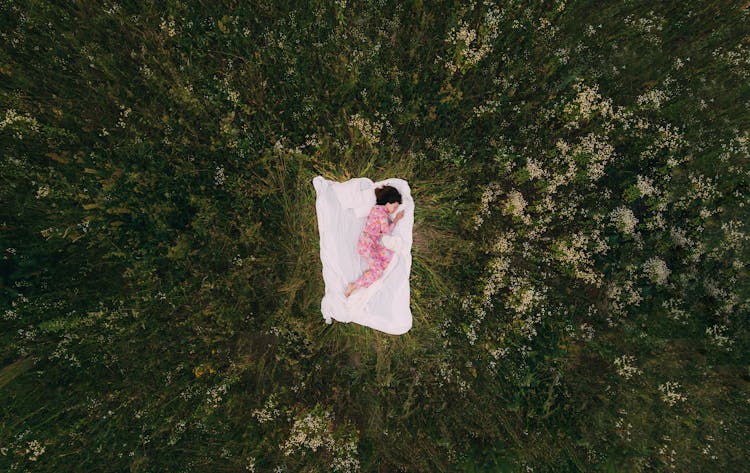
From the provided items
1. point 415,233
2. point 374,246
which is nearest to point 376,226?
point 374,246

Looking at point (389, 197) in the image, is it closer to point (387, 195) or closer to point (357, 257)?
point (387, 195)

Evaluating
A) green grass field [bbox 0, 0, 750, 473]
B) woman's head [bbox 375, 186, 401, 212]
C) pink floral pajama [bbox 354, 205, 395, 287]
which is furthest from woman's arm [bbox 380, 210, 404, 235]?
green grass field [bbox 0, 0, 750, 473]

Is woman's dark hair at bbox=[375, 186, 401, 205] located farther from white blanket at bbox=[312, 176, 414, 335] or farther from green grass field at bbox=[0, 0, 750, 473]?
green grass field at bbox=[0, 0, 750, 473]

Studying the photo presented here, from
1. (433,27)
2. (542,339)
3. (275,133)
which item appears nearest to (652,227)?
(542,339)

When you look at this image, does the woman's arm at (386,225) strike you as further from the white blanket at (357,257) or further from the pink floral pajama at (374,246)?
the white blanket at (357,257)

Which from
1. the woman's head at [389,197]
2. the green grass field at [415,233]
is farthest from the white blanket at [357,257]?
the green grass field at [415,233]

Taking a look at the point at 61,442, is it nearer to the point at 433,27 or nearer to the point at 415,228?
the point at 415,228

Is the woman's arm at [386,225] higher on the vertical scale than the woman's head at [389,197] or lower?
lower
